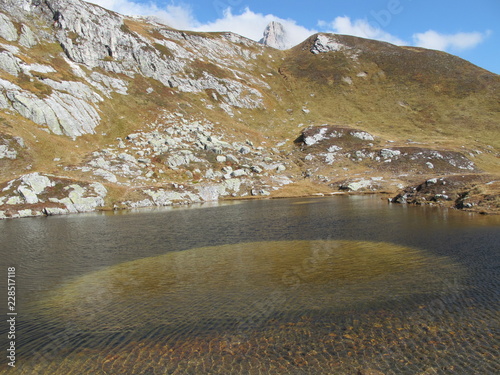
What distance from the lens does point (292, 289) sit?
17.9 meters

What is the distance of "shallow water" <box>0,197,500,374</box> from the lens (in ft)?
37.6

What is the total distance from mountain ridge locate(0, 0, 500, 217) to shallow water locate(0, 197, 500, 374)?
33686 millimetres

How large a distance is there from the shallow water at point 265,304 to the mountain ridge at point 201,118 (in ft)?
111

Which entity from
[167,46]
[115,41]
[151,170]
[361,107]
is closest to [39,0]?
[115,41]

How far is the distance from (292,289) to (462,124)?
14248 cm

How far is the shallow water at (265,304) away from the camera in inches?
451

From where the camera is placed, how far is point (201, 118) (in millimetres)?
121500
